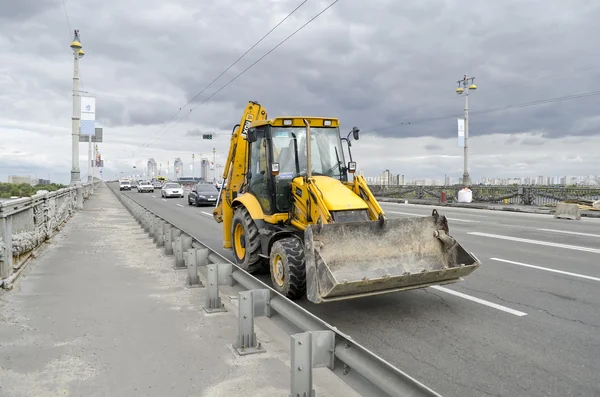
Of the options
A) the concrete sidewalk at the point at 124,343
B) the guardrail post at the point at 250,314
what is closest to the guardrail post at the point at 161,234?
the concrete sidewalk at the point at 124,343

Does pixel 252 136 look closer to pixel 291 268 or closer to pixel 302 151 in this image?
pixel 302 151

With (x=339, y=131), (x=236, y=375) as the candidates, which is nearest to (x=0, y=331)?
(x=236, y=375)

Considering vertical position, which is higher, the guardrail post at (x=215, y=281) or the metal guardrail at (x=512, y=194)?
the metal guardrail at (x=512, y=194)

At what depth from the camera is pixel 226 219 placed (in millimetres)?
9477

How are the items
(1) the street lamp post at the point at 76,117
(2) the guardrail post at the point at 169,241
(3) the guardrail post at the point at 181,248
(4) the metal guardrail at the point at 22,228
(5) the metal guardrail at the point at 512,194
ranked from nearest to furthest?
(4) the metal guardrail at the point at 22,228
(3) the guardrail post at the point at 181,248
(2) the guardrail post at the point at 169,241
(1) the street lamp post at the point at 76,117
(5) the metal guardrail at the point at 512,194

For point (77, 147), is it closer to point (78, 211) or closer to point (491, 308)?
point (78, 211)

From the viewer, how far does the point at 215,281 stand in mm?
5910

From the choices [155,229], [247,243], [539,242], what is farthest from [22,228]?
[539,242]

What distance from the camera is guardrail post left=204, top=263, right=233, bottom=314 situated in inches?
231

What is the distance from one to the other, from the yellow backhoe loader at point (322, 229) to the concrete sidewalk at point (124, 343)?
1.03 meters

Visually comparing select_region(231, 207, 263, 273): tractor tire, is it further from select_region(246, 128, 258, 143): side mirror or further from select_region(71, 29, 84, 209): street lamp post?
select_region(71, 29, 84, 209): street lamp post

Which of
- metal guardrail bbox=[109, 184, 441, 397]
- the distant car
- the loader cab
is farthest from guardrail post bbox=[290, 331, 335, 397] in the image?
the distant car

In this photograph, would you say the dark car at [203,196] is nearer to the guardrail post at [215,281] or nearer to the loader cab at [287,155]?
the loader cab at [287,155]

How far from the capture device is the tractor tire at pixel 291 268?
6.11 meters
